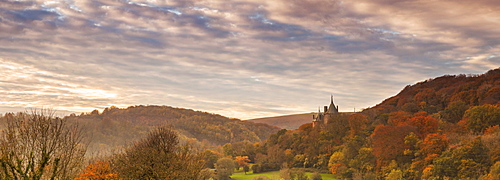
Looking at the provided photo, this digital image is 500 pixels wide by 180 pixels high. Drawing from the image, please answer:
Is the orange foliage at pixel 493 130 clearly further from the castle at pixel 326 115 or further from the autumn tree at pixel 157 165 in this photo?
the autumn tree at pixel 157 165

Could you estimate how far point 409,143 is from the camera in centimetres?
6906

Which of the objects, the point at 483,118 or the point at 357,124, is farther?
the point at 357,124

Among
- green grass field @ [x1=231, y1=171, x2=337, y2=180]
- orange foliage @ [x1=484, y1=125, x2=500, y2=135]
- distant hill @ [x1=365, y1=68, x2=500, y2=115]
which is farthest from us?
distant hill @ [x1=365, y1=68, x2=500, y2=115]

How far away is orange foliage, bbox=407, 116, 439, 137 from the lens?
7653 cm

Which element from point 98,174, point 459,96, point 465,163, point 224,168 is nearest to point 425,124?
point 465,163

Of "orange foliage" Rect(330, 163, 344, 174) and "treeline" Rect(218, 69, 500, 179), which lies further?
"orange foliage" Rect(330, 163, 344, 174)

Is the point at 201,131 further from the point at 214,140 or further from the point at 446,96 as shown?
the point at 446,96

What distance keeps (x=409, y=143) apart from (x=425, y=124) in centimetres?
1111

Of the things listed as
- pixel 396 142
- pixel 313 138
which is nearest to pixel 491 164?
pixel 396 142

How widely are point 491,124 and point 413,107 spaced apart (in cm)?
3428

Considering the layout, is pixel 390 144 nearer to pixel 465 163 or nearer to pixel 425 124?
pixel 425 124

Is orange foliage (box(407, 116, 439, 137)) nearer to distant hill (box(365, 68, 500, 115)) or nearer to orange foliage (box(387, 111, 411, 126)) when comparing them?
orange foliage (box(387, 111, 411, 126))

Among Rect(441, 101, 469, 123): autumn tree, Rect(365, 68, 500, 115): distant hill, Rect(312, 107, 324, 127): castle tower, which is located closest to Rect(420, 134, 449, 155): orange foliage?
Rect(441, 101, 469, 123): autumn tree

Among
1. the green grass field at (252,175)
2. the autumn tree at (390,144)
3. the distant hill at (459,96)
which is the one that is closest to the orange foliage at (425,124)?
the autumn tree at (390,144)
